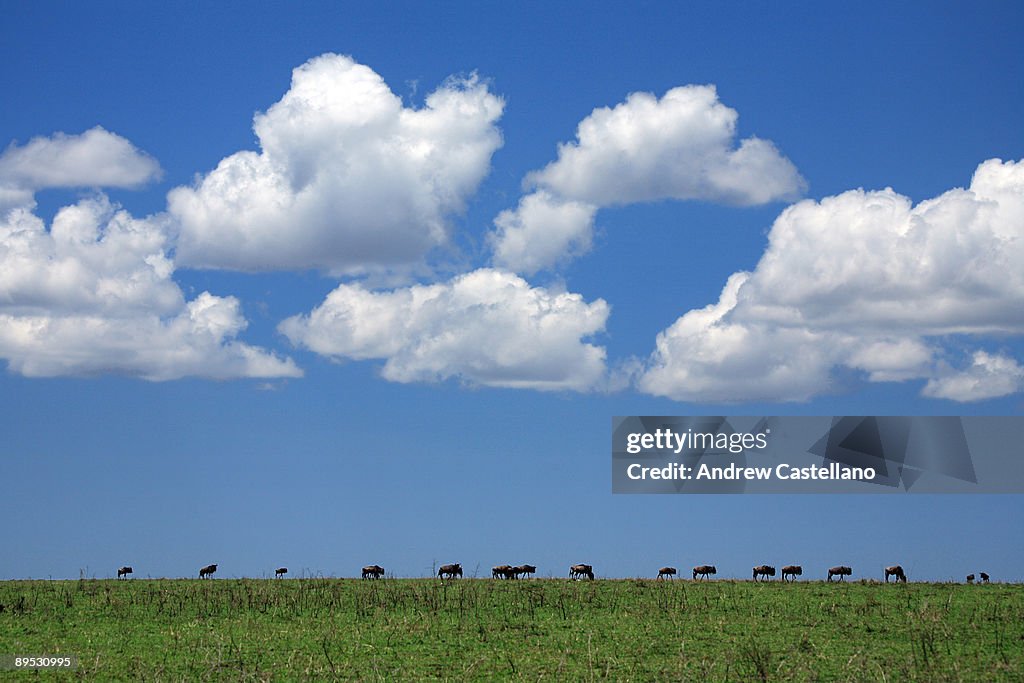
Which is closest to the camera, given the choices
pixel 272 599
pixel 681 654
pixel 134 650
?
pixel 681 654

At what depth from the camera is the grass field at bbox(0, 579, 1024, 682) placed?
77.5 ft

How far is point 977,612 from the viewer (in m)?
31.2

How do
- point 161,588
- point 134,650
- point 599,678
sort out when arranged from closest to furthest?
point 599,678 < point 134,650 < point 161,588

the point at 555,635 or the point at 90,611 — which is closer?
the point at 555,635

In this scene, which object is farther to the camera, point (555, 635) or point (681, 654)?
point (555, 635)

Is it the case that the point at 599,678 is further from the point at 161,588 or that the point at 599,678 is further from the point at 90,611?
the point at 161,588

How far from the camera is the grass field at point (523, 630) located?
23.6 meters

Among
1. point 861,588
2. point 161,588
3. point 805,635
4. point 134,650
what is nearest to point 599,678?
point 805,635

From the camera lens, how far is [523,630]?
1129 inches

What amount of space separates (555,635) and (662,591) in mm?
8695

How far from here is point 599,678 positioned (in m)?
22.6

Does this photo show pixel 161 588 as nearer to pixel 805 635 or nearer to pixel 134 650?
pixel 134 650

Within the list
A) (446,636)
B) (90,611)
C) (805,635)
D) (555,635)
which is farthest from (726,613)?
(90,611)

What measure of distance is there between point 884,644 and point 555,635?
8.51m
